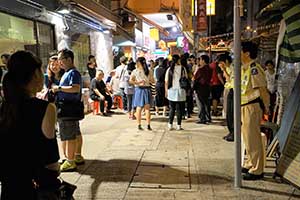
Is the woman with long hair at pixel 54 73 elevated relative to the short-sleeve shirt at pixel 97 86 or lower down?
elevated

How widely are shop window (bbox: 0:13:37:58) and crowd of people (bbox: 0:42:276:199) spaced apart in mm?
646

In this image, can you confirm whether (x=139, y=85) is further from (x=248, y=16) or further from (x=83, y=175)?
(x=248, y=16)

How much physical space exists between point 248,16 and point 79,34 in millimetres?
10481

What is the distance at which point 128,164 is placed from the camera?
239 inches

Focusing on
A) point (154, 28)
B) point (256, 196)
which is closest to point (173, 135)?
point (256, 196)

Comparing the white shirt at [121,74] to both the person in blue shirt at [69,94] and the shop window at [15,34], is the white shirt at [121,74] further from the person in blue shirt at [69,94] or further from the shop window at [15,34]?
the person in blue shirt at [69,94]

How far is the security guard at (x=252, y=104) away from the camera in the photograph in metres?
4.97

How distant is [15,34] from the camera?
8.51 m

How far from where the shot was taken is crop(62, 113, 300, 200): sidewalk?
15.5 feet

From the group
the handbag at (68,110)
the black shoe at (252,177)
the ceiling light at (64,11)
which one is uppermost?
the ceiling light at (64,11)

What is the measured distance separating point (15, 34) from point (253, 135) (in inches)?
247

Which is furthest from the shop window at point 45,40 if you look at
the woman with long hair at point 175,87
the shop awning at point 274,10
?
the shop awning at point 274,10

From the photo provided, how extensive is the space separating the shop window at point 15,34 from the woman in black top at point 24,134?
609cm

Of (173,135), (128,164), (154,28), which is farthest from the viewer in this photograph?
(154,28)
